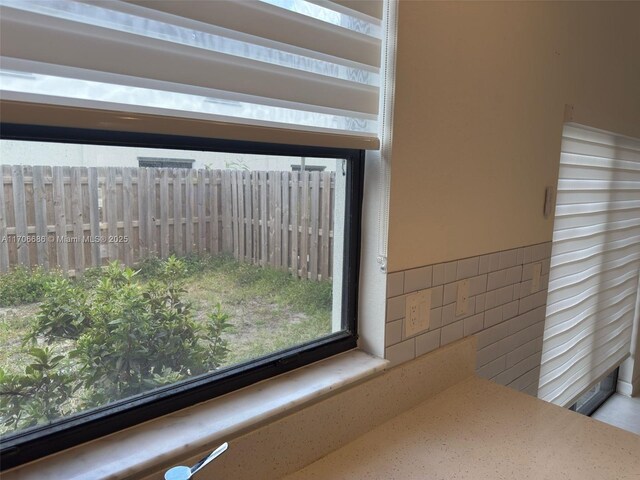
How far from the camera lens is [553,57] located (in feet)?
5.30

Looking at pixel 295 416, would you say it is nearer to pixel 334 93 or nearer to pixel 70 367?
pixel 70 367

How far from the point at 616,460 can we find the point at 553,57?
1360mm

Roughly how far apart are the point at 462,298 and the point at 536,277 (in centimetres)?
58

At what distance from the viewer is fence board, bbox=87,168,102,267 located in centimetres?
76

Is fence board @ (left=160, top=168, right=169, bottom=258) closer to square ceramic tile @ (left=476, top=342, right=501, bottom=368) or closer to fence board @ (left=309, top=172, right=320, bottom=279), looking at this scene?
fence board @ (left=309, top=172, right=320, bottom=279)

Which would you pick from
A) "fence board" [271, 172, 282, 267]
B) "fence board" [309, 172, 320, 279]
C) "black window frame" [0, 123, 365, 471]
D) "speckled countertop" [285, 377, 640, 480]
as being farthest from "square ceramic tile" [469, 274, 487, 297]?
"fence board" [271, 172, 282, 267]

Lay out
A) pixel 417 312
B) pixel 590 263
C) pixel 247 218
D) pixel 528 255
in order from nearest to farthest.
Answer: pixel 247 218 < pixel 417 312 < pixel 528 255 < pixel 590 263

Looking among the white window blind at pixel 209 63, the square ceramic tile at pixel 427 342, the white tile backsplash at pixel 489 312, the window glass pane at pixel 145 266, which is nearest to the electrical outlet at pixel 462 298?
the white tile backsplash at pixel 489 312

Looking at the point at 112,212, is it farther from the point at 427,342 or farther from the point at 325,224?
the point at 427,342

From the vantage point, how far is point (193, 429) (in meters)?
0.81

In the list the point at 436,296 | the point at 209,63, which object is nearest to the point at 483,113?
the point at 436,296

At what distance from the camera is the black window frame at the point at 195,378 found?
69 centimetres

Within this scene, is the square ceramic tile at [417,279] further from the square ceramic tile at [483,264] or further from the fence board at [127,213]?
the fence board at [127,213]

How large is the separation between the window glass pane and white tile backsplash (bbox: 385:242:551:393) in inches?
9.1
